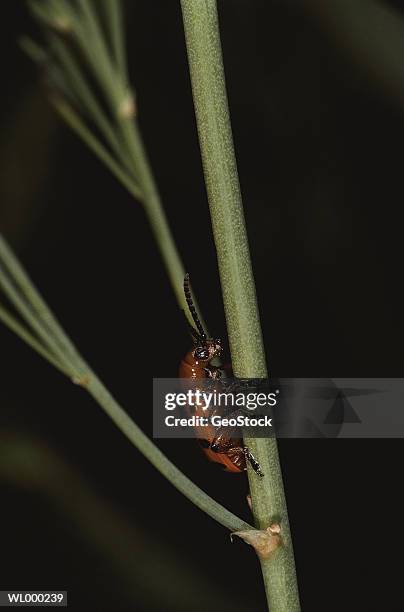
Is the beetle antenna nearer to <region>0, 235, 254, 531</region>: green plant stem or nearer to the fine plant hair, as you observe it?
the fine plant hair

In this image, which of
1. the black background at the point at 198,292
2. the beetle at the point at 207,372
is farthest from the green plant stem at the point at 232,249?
the black background at the point at 198,292

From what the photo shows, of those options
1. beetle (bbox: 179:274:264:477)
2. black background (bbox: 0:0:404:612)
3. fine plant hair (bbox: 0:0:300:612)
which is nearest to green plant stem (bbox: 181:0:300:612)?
fine plant hair (bbox: 0:0:300:612)

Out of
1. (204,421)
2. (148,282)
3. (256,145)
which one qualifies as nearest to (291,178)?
(256,145)

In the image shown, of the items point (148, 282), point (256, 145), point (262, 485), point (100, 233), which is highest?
point (256, 145)

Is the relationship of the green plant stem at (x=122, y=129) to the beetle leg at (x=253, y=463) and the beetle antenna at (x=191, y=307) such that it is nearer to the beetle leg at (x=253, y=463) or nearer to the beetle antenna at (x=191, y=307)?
the beetle antenna at (x=191, y=307)

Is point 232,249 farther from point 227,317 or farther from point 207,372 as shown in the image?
point 207,372

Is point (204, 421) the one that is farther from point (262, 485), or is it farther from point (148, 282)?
point (148, 282)
